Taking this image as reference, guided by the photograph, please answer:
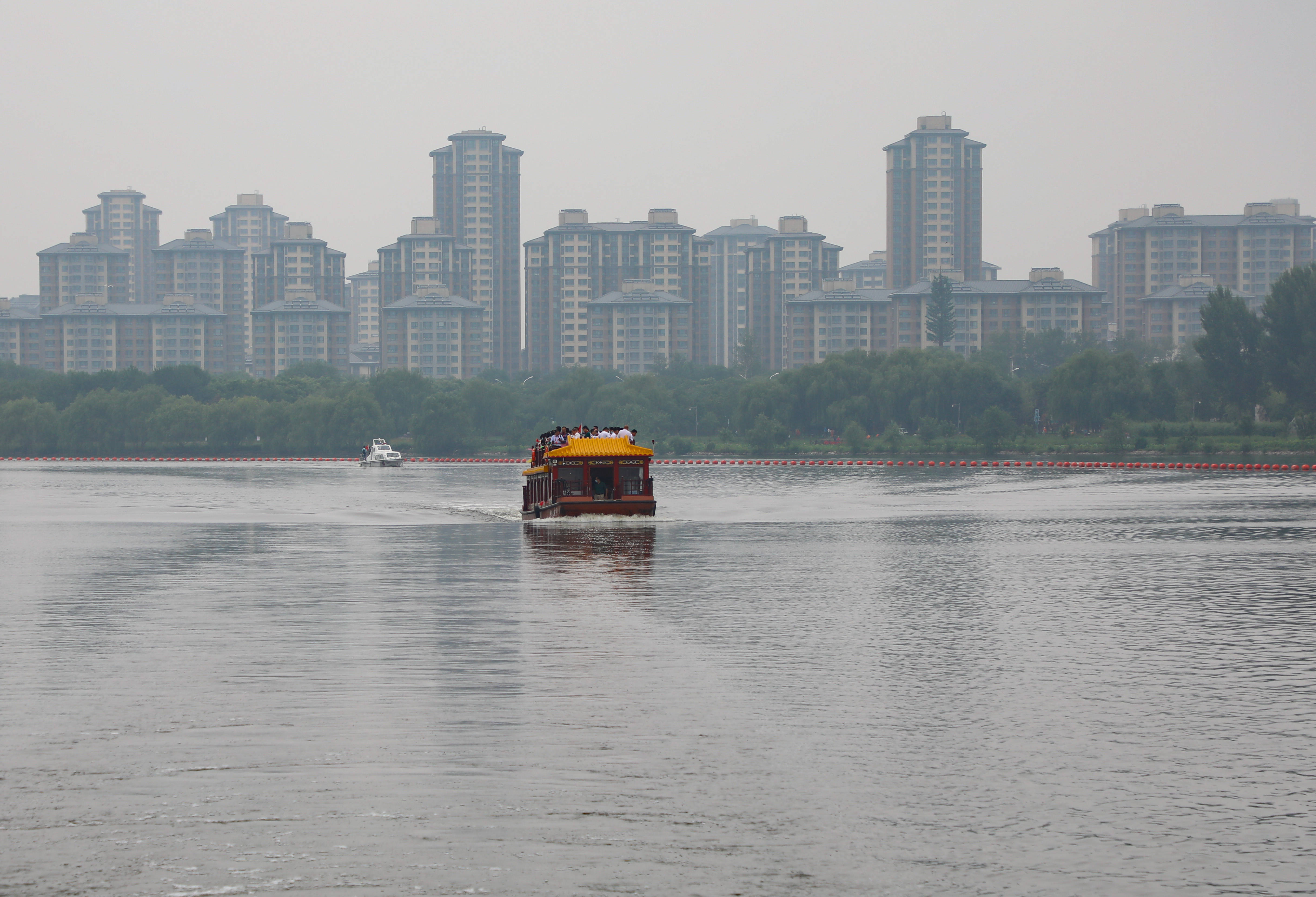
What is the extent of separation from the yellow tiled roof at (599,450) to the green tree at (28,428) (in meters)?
123

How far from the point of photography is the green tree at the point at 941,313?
18362 centimetres

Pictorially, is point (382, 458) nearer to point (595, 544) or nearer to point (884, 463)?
point (884, 463)

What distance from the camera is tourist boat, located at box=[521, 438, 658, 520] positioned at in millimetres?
50688

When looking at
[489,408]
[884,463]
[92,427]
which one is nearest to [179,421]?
[92,427]

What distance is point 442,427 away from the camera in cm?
15112

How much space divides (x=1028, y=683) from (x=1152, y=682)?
54.9 inches

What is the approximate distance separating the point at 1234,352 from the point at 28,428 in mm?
118671

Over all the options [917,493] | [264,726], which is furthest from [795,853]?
[917,493]

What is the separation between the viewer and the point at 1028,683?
1706cm

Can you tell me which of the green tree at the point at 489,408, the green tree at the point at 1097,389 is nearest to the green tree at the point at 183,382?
the green tree at the point at 489,408

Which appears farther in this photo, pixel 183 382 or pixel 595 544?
pixel 183 382

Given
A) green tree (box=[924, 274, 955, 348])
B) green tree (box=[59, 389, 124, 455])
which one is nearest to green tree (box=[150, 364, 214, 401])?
green tree (box=[59, 389, 124, 455])

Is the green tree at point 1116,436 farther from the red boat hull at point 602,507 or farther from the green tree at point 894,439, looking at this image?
the red boat hull at point 602,507

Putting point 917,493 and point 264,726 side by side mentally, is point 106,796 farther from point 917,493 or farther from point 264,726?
point 917,493
